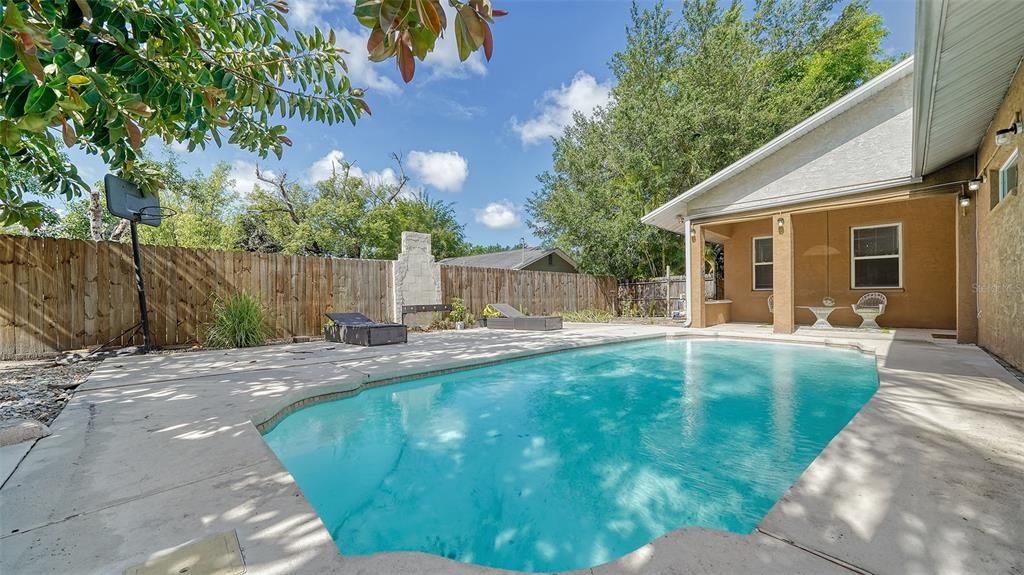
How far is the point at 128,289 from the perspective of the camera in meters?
6.68

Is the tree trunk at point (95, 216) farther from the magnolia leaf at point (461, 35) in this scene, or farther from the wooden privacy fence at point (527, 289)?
the magnolia leaf at point (461, 35)

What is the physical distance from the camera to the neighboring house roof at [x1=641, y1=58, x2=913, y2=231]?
7.65 metres

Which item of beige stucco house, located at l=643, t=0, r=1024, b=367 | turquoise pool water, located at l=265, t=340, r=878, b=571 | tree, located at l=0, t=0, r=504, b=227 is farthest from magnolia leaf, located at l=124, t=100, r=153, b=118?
beige stucco house, located at l=643, t=0, r=1024, b=367

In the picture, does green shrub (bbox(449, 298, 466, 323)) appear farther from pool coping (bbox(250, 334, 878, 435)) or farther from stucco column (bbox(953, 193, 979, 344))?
stucco column (bbox(953, 193, 979, 344))

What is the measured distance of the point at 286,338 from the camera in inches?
327

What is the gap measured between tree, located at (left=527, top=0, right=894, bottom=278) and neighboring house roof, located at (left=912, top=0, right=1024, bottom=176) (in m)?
A: 9.44

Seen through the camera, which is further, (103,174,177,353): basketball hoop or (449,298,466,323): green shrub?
(449,298,466,323): green shrub

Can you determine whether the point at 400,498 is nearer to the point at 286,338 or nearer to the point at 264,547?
the point at 264,547

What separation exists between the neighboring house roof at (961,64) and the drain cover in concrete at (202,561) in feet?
17.2

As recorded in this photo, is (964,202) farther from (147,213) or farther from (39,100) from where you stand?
(147,213)

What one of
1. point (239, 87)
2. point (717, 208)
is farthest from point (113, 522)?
point (717, 208)

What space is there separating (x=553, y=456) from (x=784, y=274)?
27.4 ft

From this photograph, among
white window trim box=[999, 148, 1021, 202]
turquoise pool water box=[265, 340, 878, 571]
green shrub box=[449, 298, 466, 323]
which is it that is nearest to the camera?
turquoise pool water box=[265, 340, 878, 571]

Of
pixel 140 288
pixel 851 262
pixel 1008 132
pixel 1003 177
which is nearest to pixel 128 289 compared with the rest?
pixel 140 288
